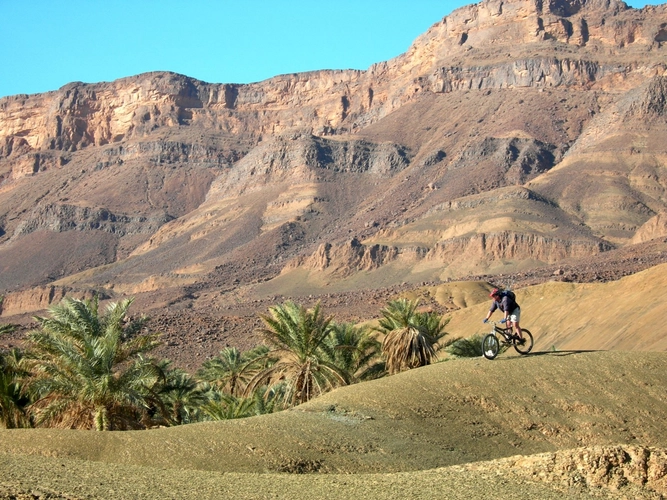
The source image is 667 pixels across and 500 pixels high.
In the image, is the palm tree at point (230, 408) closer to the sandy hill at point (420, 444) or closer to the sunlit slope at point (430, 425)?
the sandy hill at point (420, 444)

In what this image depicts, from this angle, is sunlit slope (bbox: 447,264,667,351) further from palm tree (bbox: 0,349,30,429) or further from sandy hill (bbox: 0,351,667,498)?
palm tree (bbox: 0,349,30,429)

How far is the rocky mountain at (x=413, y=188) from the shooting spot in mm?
113938

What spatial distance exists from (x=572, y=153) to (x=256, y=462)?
125m

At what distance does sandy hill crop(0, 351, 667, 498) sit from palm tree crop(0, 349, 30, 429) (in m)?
5.26

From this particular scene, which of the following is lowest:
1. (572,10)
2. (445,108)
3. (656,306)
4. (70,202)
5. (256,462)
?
(256,462)

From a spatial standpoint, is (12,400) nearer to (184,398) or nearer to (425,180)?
(184,398)

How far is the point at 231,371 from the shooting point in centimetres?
3728

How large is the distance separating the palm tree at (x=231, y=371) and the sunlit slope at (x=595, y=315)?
11.8 meters

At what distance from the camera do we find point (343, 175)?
15838 centimetres

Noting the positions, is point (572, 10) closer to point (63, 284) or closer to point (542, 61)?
point (542, 61)

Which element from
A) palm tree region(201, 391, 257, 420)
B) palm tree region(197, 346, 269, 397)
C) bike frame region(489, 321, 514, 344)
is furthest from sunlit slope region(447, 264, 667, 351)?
palm tree region(201, 391, 257, 420)

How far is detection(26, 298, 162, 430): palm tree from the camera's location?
66.0 feet

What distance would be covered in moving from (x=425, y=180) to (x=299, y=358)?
12065 cm

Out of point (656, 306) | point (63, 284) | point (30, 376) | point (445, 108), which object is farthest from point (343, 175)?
point (30, 376)
